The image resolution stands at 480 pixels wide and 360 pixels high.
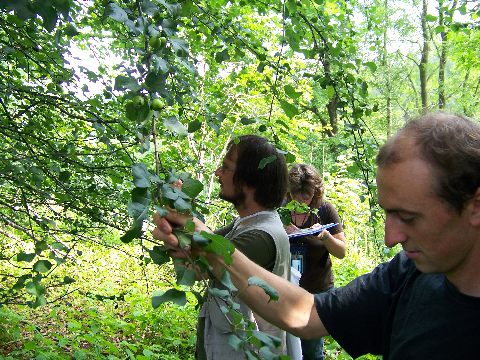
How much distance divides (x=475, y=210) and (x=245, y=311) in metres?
1.00

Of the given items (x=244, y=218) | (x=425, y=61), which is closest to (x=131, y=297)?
(x=244, y=218)

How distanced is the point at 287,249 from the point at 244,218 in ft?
0.74

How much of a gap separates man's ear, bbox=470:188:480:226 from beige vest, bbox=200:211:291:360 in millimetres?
878

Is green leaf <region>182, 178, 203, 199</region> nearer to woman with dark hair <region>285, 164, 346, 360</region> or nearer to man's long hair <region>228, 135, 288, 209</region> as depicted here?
man's long hair <region>228, 135, 288, 209</region>

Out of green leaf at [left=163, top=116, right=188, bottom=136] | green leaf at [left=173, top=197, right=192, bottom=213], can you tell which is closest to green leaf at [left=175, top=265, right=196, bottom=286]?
green leaf at [left=173, top=197, right=192, bottom=213]

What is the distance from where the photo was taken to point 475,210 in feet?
3.83

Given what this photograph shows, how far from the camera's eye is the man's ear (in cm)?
116

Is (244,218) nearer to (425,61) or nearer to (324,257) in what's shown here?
(324,257)

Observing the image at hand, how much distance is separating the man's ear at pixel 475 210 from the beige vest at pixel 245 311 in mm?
878

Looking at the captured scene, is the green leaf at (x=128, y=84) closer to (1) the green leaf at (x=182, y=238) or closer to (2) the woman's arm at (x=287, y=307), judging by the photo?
(1) the green leaf at (x=182, y=238)

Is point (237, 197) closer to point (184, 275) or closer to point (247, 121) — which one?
point (247, 121)

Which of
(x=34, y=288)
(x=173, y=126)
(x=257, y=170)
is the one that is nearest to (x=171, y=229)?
(x=173, y=126)

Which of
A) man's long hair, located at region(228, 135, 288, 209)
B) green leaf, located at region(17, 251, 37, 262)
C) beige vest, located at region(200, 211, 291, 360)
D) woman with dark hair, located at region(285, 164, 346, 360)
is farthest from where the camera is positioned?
woman with dark hair, located at region(285, 164, 346, 360)

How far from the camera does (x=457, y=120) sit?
129 centimetres
